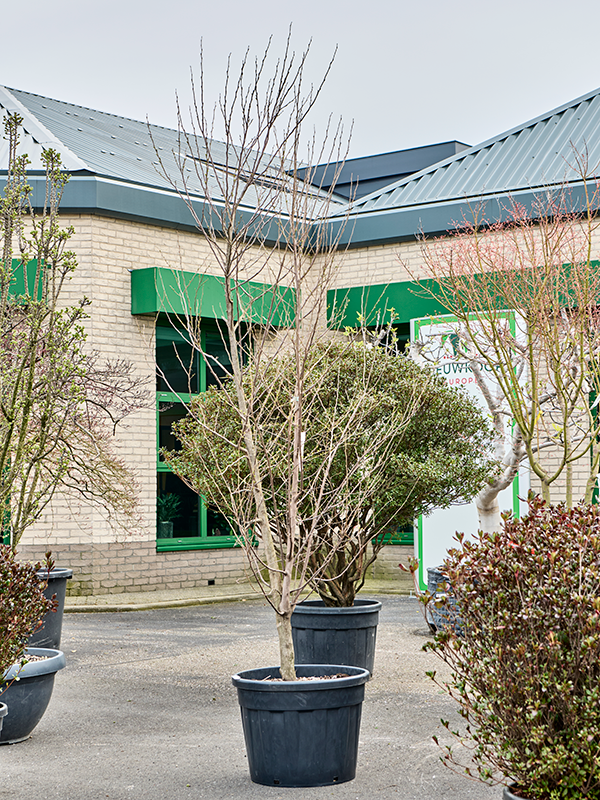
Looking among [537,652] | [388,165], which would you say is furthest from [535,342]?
[388,165]

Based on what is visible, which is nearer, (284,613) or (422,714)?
(284,613)

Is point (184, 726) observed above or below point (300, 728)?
below

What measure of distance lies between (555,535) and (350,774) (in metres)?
2.25

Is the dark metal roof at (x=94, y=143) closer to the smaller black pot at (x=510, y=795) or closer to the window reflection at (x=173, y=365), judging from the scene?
the window reflection at (x=173, y=365)

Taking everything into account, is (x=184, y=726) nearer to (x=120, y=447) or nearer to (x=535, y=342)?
(x=535, y=342)

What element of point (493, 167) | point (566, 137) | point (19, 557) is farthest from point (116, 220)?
point (566, 137)

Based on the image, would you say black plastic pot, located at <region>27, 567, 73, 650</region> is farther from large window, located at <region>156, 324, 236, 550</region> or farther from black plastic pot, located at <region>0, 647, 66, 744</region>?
→ large window, located at <region>156, 324, 236, 550</region>

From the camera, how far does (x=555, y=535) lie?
13.3 feet

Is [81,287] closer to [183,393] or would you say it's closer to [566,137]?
[183,393]

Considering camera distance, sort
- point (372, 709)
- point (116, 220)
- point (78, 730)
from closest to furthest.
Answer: point (78, 730) → point (372, 709) → point (116, 220)

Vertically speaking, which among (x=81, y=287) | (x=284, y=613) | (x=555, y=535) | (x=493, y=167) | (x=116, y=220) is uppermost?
(x=493, y=167)

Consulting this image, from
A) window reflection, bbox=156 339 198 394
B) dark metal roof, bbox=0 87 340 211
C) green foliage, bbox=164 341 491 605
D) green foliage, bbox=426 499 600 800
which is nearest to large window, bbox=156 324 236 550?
window reflection, bbox=156 339 198 394

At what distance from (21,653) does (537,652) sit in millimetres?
3035

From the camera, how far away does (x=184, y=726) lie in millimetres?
6805
